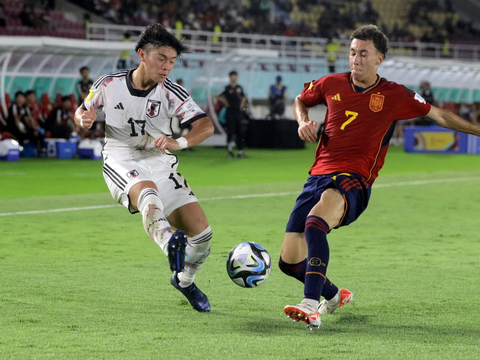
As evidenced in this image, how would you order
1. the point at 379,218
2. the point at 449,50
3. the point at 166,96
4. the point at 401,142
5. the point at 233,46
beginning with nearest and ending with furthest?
1. the point at 166,96
2. the point at 379,218
3. the point at 401,142
4. the point at 233,46
5. the point at 449,50

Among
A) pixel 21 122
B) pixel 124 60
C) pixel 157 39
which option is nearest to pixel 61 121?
pixel 21 122

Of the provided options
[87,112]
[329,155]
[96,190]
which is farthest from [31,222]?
[329,155]

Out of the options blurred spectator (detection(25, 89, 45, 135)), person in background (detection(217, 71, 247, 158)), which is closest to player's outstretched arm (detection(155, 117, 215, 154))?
person in background (detection(217, 71, 247, 158))

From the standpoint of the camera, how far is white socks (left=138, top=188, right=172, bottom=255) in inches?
206

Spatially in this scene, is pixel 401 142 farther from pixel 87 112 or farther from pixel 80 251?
pixel 87 112

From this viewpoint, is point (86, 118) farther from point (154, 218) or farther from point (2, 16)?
point (2, 16)

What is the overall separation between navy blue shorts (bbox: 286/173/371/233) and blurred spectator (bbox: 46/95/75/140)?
15534mm

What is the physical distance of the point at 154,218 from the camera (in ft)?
17.5

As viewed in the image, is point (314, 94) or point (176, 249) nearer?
point (176, 249)

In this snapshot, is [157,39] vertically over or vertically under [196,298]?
over

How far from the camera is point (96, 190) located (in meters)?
14.6

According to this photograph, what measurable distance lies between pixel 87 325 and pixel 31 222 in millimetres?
5660

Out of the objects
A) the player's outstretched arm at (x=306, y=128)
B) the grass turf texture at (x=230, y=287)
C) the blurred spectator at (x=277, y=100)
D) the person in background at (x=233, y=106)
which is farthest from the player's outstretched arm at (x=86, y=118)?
the blurred spectator at (x=277, y=100)

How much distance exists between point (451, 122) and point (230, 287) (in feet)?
7.04
